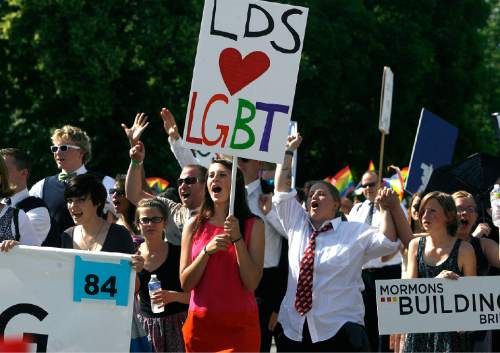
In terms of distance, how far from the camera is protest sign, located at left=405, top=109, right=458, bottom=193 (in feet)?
39.1

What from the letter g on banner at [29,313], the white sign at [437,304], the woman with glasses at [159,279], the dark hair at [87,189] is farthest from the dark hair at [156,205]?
the white sign at [437,304]

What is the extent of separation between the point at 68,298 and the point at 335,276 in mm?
1958

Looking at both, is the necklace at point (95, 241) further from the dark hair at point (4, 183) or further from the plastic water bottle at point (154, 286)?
the dark hair at point (4, 183)

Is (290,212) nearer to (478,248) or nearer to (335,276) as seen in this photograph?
(335,276)

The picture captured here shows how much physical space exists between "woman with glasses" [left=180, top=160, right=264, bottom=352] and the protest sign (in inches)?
203

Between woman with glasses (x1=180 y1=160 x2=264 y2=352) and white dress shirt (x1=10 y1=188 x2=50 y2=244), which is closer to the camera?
woman with glasses (x1=180 y1=160 x2=264 y2=352)

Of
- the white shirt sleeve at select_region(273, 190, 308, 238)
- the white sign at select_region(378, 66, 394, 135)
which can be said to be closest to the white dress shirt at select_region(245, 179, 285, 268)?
the white shirt sleeve at select_region(273, 190, 308, 238)

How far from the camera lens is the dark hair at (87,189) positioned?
703cm

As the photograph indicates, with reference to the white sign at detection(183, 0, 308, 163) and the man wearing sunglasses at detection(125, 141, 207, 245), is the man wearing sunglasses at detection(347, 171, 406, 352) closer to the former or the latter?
the man wearing sunglasses at detection(125, 141, 207, 245)

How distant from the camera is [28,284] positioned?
636 cm

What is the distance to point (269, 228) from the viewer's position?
8172mm

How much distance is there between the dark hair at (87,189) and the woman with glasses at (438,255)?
215 cm

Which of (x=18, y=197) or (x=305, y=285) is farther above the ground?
(x=18, y=197)

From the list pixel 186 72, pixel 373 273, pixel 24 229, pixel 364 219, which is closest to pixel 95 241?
pixel 24 229
